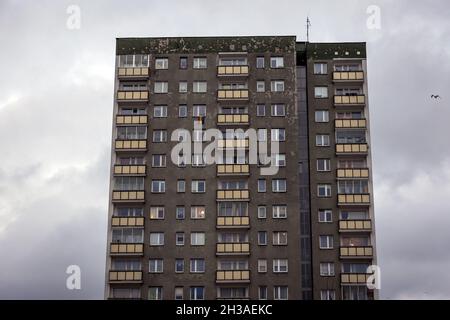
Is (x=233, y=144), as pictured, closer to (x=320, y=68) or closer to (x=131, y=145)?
(x=131, y=145)

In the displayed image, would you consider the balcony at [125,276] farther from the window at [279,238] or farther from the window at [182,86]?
the window at [182,86]

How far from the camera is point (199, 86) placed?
103 metres

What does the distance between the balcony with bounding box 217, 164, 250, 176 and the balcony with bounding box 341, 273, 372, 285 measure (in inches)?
695

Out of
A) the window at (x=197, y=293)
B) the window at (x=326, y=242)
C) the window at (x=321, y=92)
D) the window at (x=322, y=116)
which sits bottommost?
the window at (x=197, y=293)

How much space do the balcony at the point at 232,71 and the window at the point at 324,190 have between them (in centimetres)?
1779

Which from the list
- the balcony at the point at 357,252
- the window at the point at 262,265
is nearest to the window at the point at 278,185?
the window at the point at 262,265

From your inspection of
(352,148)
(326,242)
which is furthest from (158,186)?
(352,148)

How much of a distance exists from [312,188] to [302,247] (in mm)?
7690

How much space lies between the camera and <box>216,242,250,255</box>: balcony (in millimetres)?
95250

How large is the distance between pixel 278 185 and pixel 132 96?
74.6ft

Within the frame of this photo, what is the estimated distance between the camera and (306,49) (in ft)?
347

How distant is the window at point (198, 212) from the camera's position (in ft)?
320

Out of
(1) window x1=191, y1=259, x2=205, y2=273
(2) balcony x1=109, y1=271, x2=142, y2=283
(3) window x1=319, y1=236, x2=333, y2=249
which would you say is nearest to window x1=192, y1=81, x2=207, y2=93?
(1) window x1=191, y1=259, x2=205, y2=273
